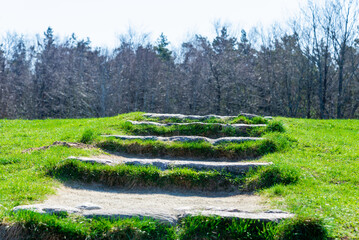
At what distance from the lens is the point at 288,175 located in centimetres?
520

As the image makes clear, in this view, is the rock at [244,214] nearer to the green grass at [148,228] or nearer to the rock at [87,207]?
the green grass at [148,228]

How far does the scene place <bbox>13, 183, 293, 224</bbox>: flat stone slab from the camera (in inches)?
148

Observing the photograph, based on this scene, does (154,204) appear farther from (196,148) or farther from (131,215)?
(196,148)

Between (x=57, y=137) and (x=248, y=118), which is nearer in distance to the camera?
(x=57, y=137)

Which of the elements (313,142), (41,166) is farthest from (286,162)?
(41,166)

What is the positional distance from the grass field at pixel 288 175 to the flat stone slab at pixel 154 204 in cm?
20

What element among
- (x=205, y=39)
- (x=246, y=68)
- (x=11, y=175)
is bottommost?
(x=11, y=175)

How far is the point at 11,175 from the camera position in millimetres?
5289

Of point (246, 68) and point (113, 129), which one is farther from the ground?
point (246, 68)

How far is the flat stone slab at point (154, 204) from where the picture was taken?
3758 mm

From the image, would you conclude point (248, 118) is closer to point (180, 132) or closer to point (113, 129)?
point (180, 132)

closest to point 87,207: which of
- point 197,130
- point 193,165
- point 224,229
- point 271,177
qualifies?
point 224,229

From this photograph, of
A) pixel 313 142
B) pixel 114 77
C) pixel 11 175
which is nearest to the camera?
pixel 11 175

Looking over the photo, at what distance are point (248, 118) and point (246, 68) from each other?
2721 centimetres
